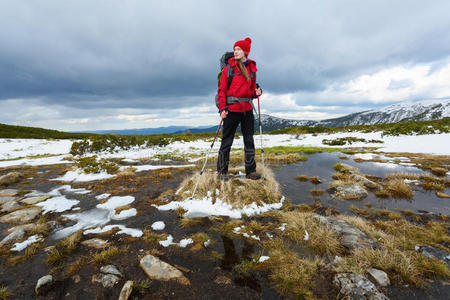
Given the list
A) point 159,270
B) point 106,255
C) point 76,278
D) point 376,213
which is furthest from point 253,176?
point 76,278

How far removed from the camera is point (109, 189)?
21.5 feet

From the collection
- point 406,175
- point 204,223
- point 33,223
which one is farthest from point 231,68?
point 406,175

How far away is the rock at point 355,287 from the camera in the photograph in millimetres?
2170

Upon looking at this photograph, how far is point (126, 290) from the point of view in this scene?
230 cm

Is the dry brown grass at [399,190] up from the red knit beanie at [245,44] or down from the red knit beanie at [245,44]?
down

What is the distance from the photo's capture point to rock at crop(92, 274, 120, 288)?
8.05 ft

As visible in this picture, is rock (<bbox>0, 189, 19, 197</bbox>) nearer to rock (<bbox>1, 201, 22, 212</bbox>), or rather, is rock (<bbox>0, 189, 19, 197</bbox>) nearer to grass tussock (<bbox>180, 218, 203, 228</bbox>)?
rock (<bbox>1, 201, 22, 212</bbox>)

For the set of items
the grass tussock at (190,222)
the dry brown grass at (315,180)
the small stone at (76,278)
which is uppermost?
the small stone at (76,278)

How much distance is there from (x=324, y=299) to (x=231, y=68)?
18.1 ft

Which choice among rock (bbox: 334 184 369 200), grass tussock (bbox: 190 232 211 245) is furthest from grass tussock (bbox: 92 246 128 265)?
rock (bbox: 334 184 369 200)

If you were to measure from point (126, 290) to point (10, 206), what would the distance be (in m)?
5.63

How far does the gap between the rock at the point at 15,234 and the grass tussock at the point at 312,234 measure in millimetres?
5460

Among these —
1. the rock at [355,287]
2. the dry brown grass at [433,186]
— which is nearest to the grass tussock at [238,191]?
the rock at [355,287]

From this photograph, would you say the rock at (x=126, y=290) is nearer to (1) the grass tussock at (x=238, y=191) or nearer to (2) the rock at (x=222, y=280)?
(2) the rock at (x=222, y=280)
